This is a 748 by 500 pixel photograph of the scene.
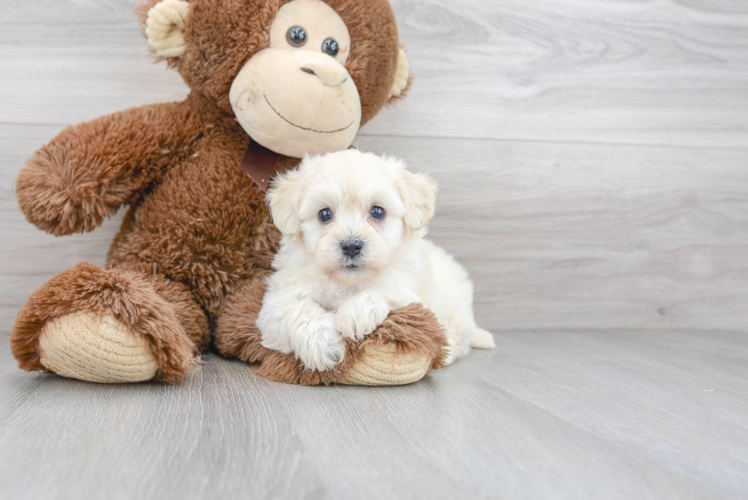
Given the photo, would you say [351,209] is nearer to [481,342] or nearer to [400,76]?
[400,76]

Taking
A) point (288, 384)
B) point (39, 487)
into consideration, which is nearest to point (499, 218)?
point (288, 384)

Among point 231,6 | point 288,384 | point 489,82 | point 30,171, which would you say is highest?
point 231,6

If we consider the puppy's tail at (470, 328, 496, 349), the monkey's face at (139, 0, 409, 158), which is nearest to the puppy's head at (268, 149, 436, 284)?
the monkey's face at (139, 0, 409, 158)

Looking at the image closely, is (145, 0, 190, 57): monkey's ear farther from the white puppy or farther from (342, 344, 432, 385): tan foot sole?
(342, 344, 432, 385): tan foot sole

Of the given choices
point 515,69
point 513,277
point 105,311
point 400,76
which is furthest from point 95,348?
point 515,69

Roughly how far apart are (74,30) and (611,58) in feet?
4.93

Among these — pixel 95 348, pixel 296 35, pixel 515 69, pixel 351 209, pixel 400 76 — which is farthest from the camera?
pixel 515 69

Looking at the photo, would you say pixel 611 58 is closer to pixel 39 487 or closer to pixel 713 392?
pixel 713 392

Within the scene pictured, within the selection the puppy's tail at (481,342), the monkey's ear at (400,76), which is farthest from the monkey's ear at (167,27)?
the puppy's tail at (481,342)

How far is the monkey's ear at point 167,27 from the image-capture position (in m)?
1.20

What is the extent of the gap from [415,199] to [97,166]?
645 mm

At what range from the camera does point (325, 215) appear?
44.4 inches

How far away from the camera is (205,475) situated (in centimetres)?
69

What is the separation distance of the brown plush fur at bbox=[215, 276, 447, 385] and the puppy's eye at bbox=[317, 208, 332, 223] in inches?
8.8
